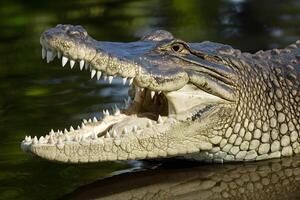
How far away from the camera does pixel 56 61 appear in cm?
931

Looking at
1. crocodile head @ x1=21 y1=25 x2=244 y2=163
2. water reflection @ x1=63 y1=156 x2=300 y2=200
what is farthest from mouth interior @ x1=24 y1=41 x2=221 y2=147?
water reflection @ x1=63 y1=156 x2=300 y2=200

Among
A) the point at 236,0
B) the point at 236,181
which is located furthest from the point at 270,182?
the point at 236,0

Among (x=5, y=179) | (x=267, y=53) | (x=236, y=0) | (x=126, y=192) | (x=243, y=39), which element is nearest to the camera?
(x=126, y=192)

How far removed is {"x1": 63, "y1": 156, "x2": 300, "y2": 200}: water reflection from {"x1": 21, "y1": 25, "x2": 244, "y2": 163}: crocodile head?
0.58 feet

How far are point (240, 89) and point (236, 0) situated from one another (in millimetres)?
6641

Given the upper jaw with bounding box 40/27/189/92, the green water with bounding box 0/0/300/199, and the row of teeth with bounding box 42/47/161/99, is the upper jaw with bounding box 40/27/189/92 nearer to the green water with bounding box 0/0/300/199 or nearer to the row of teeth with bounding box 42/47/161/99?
the row of teeth with bounding box 42/47/161/99

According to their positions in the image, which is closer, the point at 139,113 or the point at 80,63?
the point at 80,63

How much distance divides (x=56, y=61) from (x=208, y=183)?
14.1ft

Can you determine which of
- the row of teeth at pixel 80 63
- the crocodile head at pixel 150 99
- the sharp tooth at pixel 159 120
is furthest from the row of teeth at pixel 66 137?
the row of teeth at pixel 80 63

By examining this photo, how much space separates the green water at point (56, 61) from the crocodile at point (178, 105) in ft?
1.25

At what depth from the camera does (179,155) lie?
5520 mm

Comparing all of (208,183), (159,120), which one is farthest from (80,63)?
(208,183)

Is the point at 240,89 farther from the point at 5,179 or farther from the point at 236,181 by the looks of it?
the point at 5,179

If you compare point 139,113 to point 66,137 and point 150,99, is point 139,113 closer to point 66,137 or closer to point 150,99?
point 150,99
